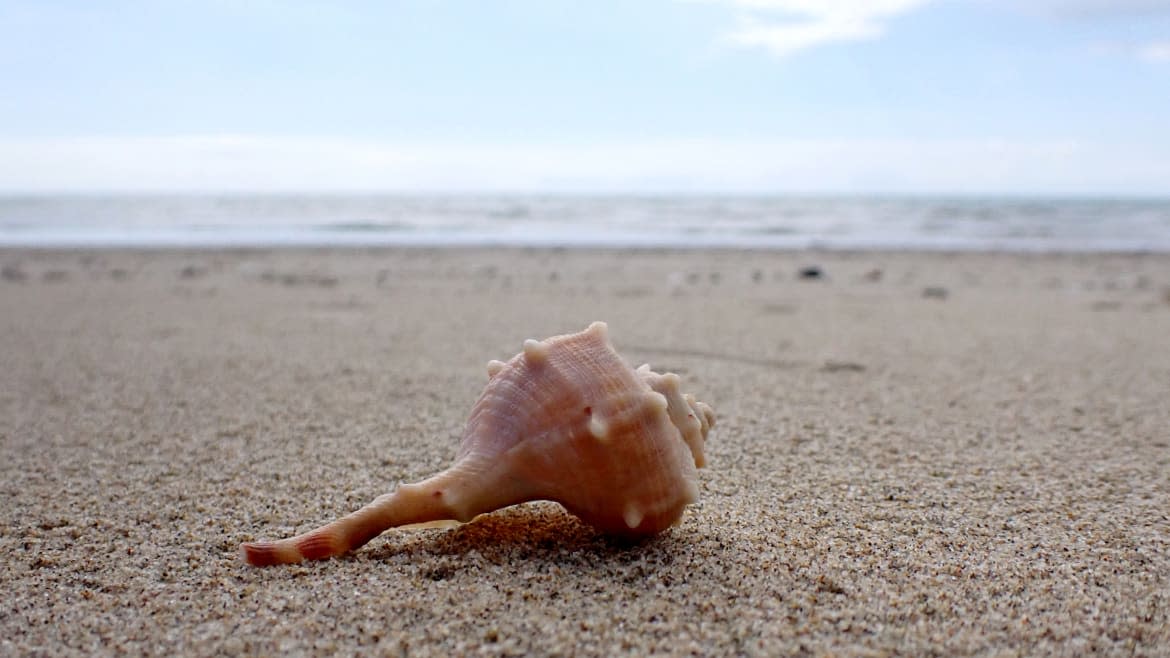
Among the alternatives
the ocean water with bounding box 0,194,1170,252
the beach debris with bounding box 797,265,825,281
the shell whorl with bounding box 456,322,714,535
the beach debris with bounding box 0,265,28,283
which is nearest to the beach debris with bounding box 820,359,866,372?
the shell whorl with bounding box 456,322,714,535

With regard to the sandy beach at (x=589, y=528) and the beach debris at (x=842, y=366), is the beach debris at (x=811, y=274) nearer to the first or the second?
the sandy beach at (x=589, y=528)

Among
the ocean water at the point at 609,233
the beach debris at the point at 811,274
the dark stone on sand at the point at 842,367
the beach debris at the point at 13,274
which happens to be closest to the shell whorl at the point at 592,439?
the dark stone on sand at the point at 842,367

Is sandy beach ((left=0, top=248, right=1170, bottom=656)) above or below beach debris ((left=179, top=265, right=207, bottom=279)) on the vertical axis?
below

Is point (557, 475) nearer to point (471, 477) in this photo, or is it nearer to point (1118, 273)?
point (471, 477)

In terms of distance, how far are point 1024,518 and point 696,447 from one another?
2.82 ft

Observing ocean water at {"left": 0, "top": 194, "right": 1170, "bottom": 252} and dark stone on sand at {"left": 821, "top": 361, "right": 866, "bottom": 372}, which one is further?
ocean water at {"left": 0, "top": 194, "right": 1170, "bottom": 252}

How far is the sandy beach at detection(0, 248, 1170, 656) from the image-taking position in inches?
61.8

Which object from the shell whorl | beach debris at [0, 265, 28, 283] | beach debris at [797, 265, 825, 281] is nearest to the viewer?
the shell whorl

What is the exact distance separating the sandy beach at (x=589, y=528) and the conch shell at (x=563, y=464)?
0.07 m

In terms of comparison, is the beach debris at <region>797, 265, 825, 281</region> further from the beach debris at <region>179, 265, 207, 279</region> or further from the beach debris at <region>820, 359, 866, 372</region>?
the beach debris at <region>179, 265, 207, 279</region>

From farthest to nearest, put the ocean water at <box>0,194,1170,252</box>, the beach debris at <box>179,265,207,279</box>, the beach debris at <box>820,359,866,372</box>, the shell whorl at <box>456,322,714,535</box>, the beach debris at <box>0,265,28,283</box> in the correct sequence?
the ocean water at <box>0,194,1170,252</box>
the beach debris at <box>179,265,207,279</box>
the beach debris at <box>0,265,28,283</box>
the beach debris at <box>820,359,866,372</box>
the shell whorl at <box>456,322,714,535</box>

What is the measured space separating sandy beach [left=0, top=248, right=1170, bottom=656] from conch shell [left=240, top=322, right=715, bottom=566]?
0.07 meters

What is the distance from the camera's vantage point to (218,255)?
12.0 meters

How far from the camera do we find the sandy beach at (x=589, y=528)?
157 centimetres
